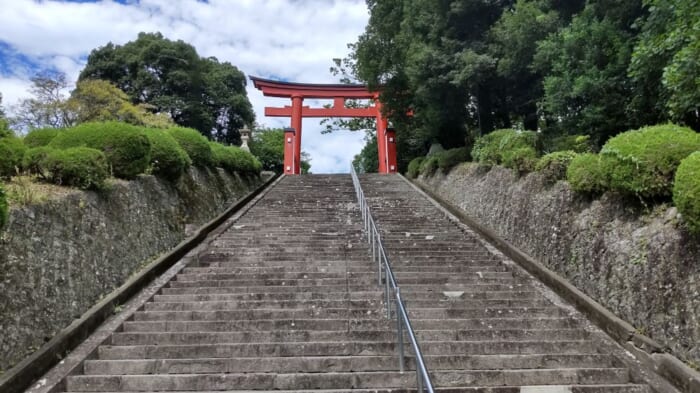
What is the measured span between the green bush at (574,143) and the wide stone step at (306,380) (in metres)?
4.16

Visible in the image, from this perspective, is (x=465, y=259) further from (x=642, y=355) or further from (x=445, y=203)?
(x=445, y=203)

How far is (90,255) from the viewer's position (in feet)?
16.5

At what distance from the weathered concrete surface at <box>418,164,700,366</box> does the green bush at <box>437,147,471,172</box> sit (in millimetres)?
3837

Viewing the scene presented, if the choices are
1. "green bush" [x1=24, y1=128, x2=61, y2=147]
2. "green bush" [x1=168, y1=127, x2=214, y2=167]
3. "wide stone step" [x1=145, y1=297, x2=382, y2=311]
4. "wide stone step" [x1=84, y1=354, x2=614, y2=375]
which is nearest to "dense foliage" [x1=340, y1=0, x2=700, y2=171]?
"wide stone step" [x1=84, y1=354, x2=614, y2=375]

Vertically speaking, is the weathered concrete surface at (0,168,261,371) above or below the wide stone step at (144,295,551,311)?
above

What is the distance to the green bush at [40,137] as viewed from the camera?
624 centimetres

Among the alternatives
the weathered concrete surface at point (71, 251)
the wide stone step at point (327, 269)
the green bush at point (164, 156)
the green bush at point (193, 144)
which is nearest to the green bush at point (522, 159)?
the wide stone step at point (327, 269)

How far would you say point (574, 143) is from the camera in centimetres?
710

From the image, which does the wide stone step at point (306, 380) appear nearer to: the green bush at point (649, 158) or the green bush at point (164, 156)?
the green bush at point (649, 158)

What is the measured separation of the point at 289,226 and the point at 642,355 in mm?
5977

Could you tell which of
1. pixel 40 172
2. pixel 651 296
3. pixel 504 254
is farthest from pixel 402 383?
pixel 40 172

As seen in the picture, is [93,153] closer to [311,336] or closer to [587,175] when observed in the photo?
[311,336]

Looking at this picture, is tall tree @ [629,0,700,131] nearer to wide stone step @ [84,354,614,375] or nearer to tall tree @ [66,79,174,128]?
wide stone step @ [84,354,614,375]

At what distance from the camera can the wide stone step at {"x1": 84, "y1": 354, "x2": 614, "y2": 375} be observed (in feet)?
12.8
